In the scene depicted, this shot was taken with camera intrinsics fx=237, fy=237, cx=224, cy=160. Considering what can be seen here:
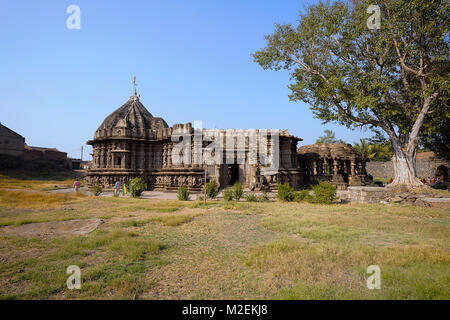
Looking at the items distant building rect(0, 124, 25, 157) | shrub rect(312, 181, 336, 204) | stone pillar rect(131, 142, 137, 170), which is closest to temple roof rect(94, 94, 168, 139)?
stone pillar rect(131, 142, 137, 170)

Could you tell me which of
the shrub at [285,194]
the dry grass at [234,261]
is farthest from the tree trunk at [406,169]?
the dry grass at [234,261]

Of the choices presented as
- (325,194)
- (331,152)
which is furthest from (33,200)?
(331,152)

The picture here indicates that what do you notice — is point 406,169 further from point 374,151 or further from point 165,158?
point 374,151

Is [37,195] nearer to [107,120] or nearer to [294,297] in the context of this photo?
[107,120]

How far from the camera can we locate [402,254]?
5.21 meters

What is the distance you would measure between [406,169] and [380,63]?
7.24 meters

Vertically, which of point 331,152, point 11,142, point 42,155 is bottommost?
point 331,152

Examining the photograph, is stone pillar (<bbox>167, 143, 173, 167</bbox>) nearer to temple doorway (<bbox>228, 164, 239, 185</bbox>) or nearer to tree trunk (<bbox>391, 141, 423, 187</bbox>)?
temple doorway (<bbox>228, 164, 239, 185</bbox>)

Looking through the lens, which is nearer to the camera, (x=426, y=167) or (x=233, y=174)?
(x=233, y=174)

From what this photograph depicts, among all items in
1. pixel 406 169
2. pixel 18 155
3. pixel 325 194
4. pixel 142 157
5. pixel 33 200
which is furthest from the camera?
pixel 18 155

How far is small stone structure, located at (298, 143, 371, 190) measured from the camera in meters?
26.1

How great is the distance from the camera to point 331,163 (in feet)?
88.6
